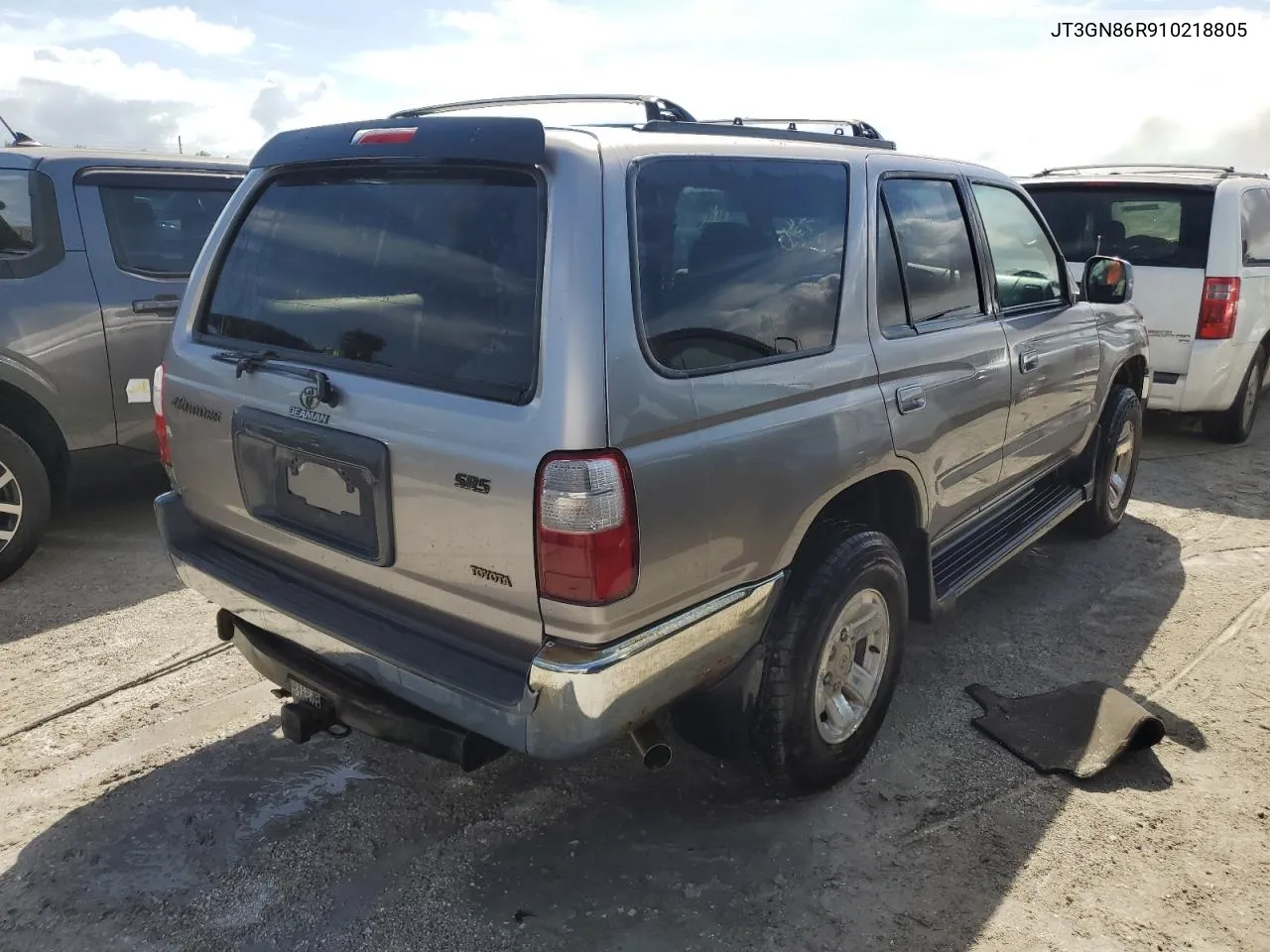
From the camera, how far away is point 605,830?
284cm

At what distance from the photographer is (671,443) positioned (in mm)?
2230

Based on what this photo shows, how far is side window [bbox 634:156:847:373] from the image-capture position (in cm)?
230

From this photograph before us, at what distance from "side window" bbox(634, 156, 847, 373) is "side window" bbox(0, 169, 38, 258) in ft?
12.0

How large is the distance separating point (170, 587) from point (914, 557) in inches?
130

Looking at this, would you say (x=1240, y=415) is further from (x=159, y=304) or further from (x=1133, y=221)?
(x=159, y=304)

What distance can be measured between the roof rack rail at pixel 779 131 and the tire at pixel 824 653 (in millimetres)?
1179

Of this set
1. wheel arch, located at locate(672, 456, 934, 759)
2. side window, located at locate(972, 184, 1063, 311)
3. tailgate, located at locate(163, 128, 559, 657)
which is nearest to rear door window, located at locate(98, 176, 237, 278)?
tailgate, located at locate(163, 128, 559, 657)

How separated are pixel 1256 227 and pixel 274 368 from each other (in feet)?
23.6

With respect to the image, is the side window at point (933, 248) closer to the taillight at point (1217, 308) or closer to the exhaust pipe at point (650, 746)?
the exhaust pipe at point (650, 746)

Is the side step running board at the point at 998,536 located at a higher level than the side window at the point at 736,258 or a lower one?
lower

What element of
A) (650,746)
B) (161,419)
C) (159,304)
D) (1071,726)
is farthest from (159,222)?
(1071,726)

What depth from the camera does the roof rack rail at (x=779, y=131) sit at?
262cm

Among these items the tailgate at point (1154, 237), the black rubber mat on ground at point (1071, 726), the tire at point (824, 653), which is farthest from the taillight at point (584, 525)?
the tailgate at point (1154, 237)

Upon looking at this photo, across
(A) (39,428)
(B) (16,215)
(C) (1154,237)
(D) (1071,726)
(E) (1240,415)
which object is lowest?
(D) (1071,726)
